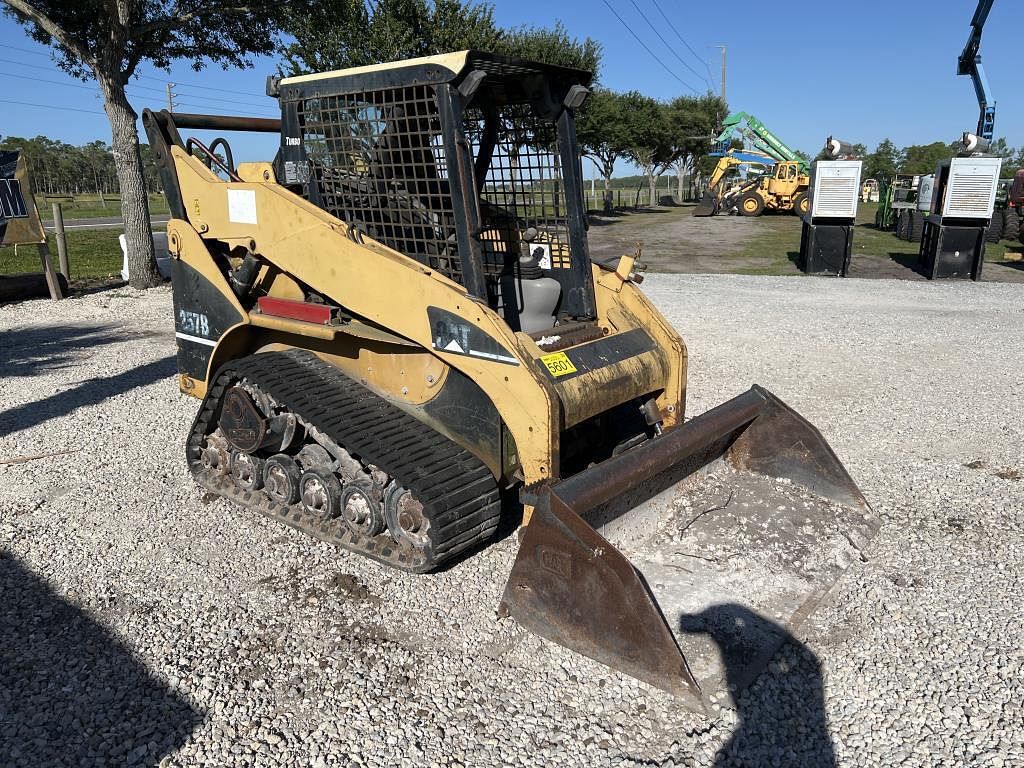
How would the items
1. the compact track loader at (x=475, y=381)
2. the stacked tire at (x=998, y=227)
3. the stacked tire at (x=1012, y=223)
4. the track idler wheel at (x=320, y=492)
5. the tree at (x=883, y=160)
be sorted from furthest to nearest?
the tree at (x=883, y=160) < the stacked tire at (x=998, y=227) < the stacked tire at (x=1012, y=223) < the track idler wheel at (x=320, y=492) < the compact track loader at (x=475, y=381)

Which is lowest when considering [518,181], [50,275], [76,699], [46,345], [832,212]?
[76,699]

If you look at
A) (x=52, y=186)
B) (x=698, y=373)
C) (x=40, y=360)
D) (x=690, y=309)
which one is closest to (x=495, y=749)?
(x=698, y=373)

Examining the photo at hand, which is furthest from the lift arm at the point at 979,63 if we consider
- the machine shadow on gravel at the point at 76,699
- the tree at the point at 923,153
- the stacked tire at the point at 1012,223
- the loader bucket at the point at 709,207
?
the tree at the point at 923,153

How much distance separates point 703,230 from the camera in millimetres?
26031

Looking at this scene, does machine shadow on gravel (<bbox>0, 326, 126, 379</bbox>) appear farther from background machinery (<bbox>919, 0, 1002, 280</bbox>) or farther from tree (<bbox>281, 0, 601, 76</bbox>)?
background machinery (<bbox>919, 0, 1002, 280</bbox>)

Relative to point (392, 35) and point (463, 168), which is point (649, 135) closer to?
point (392, 35)

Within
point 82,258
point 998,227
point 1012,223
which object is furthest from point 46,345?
point 1012,223

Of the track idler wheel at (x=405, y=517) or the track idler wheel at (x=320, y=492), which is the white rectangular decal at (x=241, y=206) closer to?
the track idler wheel at (x=320, y=492)

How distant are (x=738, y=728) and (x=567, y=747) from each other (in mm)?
637

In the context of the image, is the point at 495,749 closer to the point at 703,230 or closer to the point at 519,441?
the point at 519,441

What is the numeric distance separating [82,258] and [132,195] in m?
5.10

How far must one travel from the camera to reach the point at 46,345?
Answer: 891 cm

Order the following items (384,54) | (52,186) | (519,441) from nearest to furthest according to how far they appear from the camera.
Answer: (519,441) → (384,54) → (52,186)

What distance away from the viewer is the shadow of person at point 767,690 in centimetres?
268
